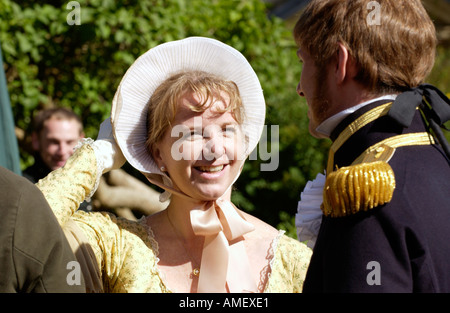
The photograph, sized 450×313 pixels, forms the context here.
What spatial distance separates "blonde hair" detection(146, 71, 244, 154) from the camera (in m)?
2.36

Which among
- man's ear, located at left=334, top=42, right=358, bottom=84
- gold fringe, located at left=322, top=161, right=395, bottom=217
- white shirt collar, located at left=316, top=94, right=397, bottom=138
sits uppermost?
man's ear, located at left=334, top=42, right=358, bottom=84

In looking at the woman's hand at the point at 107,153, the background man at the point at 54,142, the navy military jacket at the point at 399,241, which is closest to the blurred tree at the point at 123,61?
the background man at the point at 54,142

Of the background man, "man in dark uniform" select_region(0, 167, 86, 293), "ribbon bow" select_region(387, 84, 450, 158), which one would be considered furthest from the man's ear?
the background man

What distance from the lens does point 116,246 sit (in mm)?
2338

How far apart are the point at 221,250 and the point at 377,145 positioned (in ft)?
2.55

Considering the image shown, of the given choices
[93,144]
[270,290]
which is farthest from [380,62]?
[93,144]

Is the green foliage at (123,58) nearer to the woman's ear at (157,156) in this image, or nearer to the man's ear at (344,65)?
the woman's ear at (157,156)

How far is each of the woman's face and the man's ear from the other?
1.91 feet

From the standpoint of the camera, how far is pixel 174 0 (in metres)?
5.21

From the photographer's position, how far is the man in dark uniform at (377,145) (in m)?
1.66

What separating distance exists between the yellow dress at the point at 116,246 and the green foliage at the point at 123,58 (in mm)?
2238

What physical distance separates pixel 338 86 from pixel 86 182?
3.29ft

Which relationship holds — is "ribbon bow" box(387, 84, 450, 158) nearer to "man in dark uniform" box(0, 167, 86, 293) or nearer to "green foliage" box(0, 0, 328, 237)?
"man in dark uniform" box(0, 167, 86, 293)

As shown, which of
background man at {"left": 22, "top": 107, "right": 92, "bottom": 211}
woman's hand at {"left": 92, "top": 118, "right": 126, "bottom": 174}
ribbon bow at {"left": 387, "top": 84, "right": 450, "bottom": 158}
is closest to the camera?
ribbon bow at {"left": 387, "top": 84, "right": 450, "bottom": 158}
